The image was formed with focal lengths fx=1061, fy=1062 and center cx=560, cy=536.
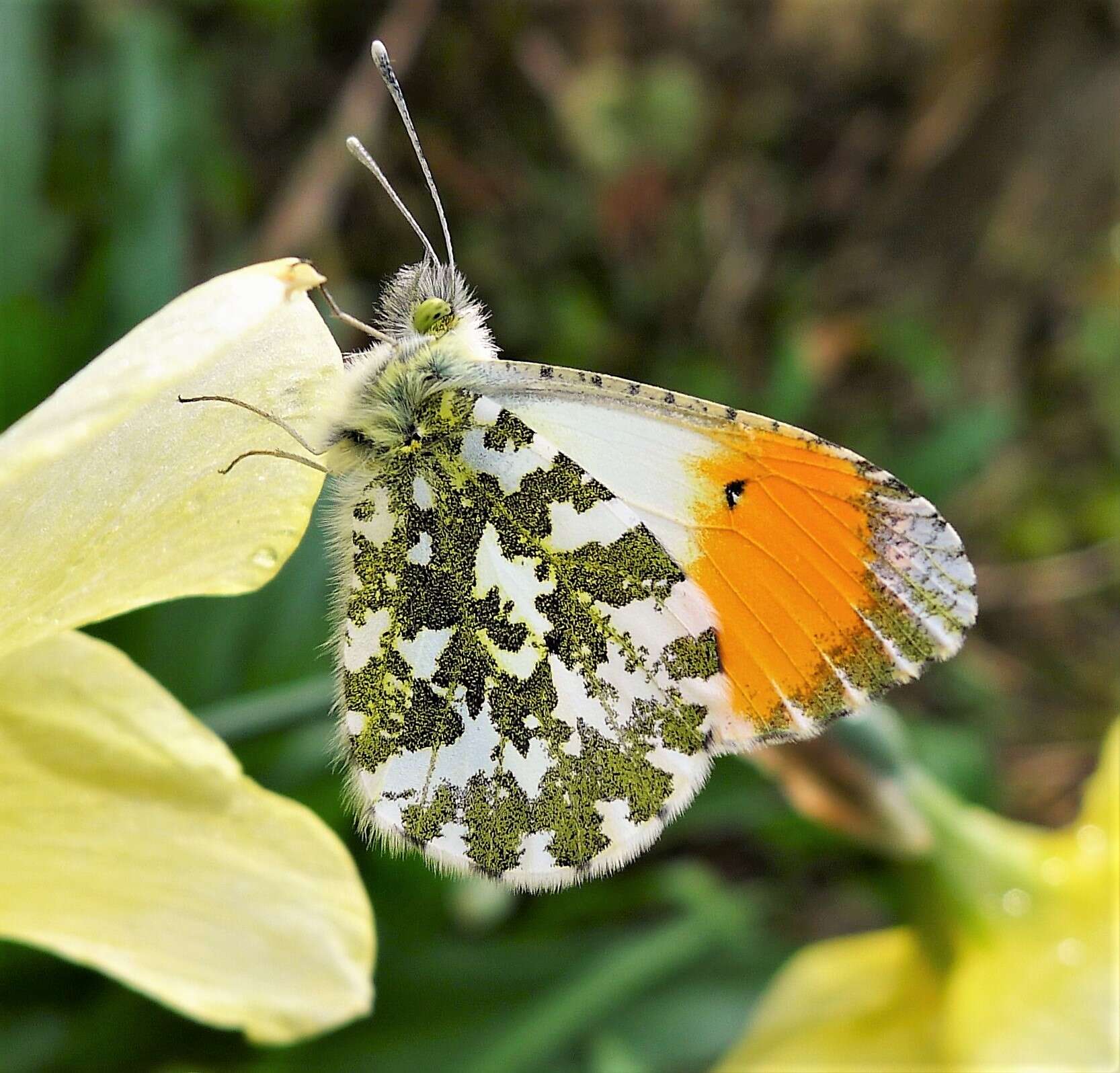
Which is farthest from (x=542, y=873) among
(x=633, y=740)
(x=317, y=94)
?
(x=317, y=94)

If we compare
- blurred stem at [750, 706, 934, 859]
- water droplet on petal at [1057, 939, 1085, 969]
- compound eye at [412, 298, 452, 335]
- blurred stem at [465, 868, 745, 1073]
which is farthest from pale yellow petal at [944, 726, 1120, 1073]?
compound eye at [412, 298, 452, 335]

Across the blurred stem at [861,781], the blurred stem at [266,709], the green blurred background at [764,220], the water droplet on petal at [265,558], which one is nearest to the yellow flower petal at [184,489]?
the water droplet on petal at [265,558]

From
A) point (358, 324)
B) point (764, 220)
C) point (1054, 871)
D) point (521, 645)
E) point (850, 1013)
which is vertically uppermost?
point (764, 220)

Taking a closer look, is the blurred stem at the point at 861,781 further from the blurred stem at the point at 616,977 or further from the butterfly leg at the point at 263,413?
the butterfly leg at the point at 263,413

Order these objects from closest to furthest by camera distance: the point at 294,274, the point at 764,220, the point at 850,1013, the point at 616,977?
the point at 294,274
the point at 850,1013
the point at 616,977
the point at 764,220

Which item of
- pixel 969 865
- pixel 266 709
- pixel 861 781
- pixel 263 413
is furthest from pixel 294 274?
pixel 969 865

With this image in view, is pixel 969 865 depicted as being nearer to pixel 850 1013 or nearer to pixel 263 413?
pixel 850 1013

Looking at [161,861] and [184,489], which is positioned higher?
[184,489]
